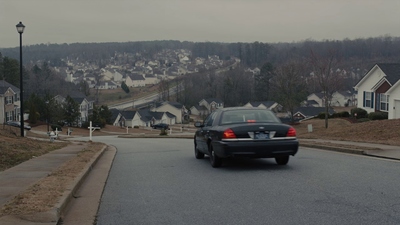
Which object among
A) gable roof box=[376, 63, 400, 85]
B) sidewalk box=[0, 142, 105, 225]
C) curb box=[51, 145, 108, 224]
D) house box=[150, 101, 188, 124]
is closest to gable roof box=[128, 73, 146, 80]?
house box=[150, 101, 188, 124]

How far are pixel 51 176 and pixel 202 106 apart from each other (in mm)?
95708

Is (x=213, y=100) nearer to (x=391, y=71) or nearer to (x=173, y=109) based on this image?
(x=173, y=109)

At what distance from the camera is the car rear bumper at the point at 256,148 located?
37.6 ft

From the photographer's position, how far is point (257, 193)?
858 centimetres

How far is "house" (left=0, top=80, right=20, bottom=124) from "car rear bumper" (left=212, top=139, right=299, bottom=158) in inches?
1899

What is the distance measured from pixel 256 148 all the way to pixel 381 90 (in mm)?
32833

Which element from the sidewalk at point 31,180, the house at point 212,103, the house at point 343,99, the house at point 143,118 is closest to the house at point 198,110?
the house at point 212,103

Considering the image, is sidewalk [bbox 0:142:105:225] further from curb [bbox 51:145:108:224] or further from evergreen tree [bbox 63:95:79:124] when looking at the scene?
evergreen tree [bbox 63:95:79:124]

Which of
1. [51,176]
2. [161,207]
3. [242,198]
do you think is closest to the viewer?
[161,207]

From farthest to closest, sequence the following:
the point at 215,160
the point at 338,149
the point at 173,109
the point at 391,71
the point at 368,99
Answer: the point at 173,109 → the point at 368,99 → the point at 391,71 → the point at 338,149 → the point at 215,160

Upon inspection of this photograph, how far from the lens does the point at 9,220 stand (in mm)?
6301

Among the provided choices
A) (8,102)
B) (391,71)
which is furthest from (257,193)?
(8,102)

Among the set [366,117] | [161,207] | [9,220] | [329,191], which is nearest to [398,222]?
[329,191]

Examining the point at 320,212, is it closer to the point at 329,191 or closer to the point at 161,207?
the point at 329,191
